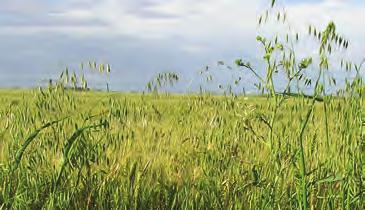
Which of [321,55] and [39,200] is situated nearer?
[321,55]

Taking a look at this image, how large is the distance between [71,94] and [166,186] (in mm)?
645

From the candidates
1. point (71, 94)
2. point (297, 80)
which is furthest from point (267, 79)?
point (71, 94)

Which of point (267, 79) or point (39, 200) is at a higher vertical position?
point (267, 79)

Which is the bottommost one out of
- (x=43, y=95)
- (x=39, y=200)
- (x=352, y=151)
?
(x=39, y=200)

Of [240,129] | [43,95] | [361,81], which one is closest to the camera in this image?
[361,81]

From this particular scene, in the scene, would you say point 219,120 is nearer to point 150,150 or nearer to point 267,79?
point 150,150

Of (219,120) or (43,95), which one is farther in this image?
(219,120)

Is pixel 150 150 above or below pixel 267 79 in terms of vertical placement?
below

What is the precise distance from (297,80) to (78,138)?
90cm

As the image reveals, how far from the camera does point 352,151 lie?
209 cm

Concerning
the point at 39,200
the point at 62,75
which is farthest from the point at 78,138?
the point at 62,75

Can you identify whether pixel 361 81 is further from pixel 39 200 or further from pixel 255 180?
pixel 39 200

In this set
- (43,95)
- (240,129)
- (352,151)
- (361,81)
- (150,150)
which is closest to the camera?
(352,151)

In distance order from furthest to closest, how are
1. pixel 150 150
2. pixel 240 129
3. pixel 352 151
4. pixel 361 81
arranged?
1. pixel 150 150
2. pixel 240 129
3. pixel 361 81
4. pixel 352 151
